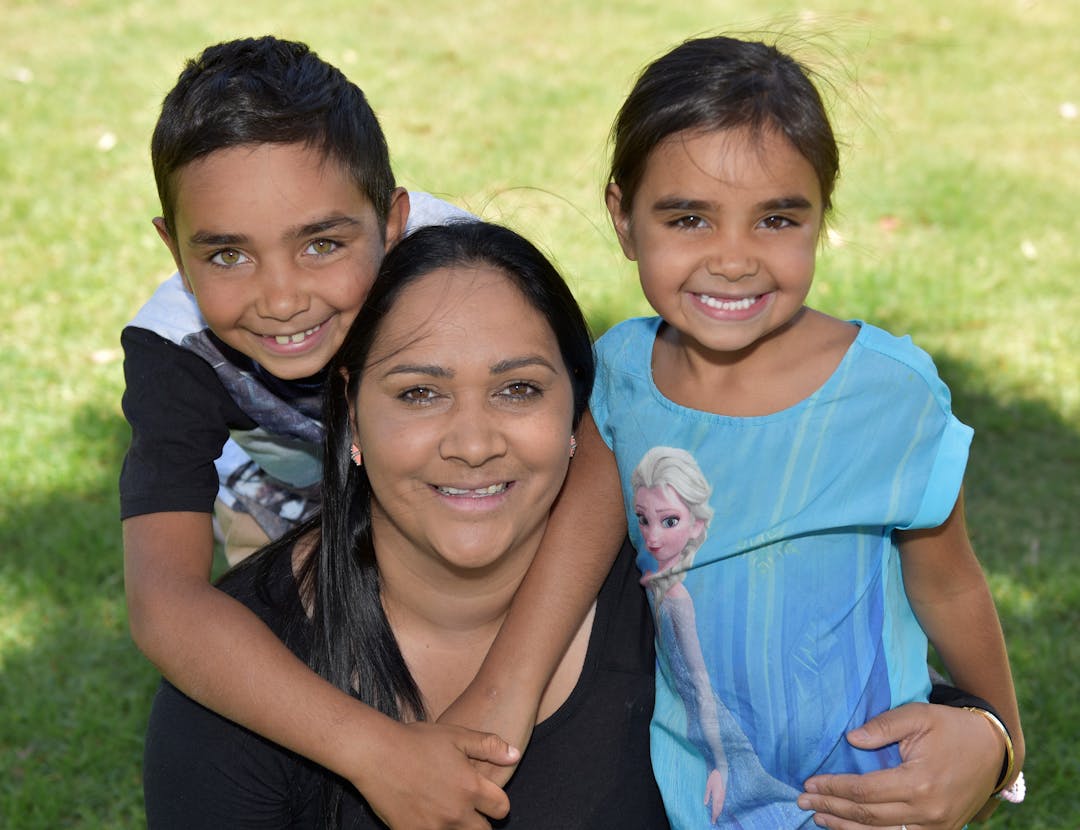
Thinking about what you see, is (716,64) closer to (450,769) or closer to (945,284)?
(450,769)

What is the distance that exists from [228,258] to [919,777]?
1.74 meters

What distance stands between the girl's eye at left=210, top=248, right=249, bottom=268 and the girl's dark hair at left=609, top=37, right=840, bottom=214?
0.85 meters

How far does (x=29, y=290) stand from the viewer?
260 inches

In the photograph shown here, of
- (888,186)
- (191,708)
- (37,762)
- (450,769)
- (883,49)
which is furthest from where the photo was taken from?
(883,49)

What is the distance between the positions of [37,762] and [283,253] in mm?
1910

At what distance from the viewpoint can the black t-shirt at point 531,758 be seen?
2.54 metres

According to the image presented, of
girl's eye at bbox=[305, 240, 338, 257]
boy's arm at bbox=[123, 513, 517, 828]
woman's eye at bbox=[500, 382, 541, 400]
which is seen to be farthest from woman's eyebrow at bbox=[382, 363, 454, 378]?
boy's arm at bbox=[123, 513, 517, 828]

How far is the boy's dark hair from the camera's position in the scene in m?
2.79

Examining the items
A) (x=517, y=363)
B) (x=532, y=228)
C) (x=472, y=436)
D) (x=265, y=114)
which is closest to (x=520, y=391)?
(x=517, y=363)

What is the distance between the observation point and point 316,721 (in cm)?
243

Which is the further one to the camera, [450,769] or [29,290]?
[29,290]

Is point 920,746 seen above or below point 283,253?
below

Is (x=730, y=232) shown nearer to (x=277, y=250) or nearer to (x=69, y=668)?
(x=277, y=250)

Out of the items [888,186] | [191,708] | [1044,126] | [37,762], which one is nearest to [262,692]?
[191,708]
